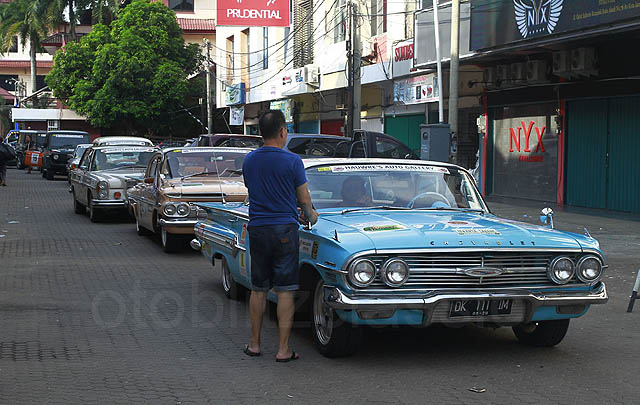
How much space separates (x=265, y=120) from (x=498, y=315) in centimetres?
219

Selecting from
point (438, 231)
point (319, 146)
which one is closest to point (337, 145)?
point (319, 146)

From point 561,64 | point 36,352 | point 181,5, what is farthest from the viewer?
point 181,5

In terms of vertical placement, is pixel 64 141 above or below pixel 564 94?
below

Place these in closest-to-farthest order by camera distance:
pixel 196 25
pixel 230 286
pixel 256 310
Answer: pixel 256 310 < pixel 230 286 < pixel 196 25

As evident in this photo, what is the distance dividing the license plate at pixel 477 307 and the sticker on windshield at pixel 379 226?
71 centimetres

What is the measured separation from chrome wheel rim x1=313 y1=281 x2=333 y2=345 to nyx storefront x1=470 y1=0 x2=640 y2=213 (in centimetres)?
991

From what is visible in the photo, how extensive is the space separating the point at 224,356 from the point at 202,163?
7.44 metres

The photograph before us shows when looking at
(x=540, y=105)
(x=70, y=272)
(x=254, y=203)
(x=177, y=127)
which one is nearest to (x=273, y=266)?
(x=254, y=203)

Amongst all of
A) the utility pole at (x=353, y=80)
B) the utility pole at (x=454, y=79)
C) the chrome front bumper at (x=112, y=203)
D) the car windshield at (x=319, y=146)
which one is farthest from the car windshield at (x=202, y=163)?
the utility pole at (x=353, y=80)

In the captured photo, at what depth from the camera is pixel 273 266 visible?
6.18 meters

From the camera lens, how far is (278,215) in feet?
20.0

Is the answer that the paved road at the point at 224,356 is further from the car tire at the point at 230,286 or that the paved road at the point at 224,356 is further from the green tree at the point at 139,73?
the green tree at the point at 139,73

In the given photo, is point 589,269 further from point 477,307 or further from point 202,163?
point 202,163

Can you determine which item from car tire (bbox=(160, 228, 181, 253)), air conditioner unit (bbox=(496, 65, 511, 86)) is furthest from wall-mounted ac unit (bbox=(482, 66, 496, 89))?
car tire (bbox=(160, 228, 181, 253))
